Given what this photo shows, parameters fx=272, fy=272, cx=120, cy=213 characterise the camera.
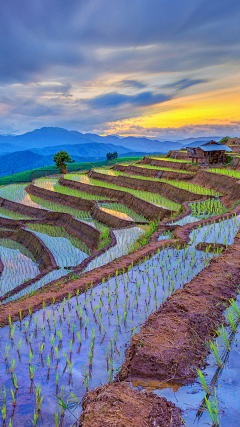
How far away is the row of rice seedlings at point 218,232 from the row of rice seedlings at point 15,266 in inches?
231

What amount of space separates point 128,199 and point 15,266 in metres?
9.60

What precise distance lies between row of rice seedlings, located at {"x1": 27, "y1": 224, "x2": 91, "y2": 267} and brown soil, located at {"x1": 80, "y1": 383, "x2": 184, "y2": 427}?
821cm

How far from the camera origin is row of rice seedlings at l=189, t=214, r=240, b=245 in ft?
24.9

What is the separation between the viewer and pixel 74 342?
11.8 feet

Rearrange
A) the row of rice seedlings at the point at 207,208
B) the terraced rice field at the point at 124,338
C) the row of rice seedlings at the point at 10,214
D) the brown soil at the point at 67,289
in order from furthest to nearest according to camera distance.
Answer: the row of rice seedlings at the point at 10,214
the row of rice seedlings at the point at 207,208
the brown soil at the point at 67,289
the terraced rice field at the point at 124,338

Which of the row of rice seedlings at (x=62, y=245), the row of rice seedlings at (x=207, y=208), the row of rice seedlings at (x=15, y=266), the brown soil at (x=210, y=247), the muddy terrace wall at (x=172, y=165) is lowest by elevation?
the row of rice seedlings at (x=15, y=266)

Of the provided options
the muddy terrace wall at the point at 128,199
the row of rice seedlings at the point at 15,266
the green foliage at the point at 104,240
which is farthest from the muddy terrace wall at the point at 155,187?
the row of rice seedlings at the point at 15,266

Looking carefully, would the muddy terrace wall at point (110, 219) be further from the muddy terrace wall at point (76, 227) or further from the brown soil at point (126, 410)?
the brown soil at point (126, 410)

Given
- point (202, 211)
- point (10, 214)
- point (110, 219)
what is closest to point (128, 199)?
point (110, 219)

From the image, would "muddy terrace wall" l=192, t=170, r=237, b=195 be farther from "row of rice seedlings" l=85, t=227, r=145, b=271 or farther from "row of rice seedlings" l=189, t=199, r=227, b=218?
"row of rice seedlings" l=85, t=227, r=145, b=271

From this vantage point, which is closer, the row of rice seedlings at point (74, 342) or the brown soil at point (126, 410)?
the brown soil at point (126, 410)

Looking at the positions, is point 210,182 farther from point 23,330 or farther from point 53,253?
point 23,330

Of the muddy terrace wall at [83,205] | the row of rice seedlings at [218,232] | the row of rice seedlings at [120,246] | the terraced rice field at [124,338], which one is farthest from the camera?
the muddy terrace wall at [83,205]

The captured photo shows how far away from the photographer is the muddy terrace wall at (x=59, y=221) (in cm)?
1376
